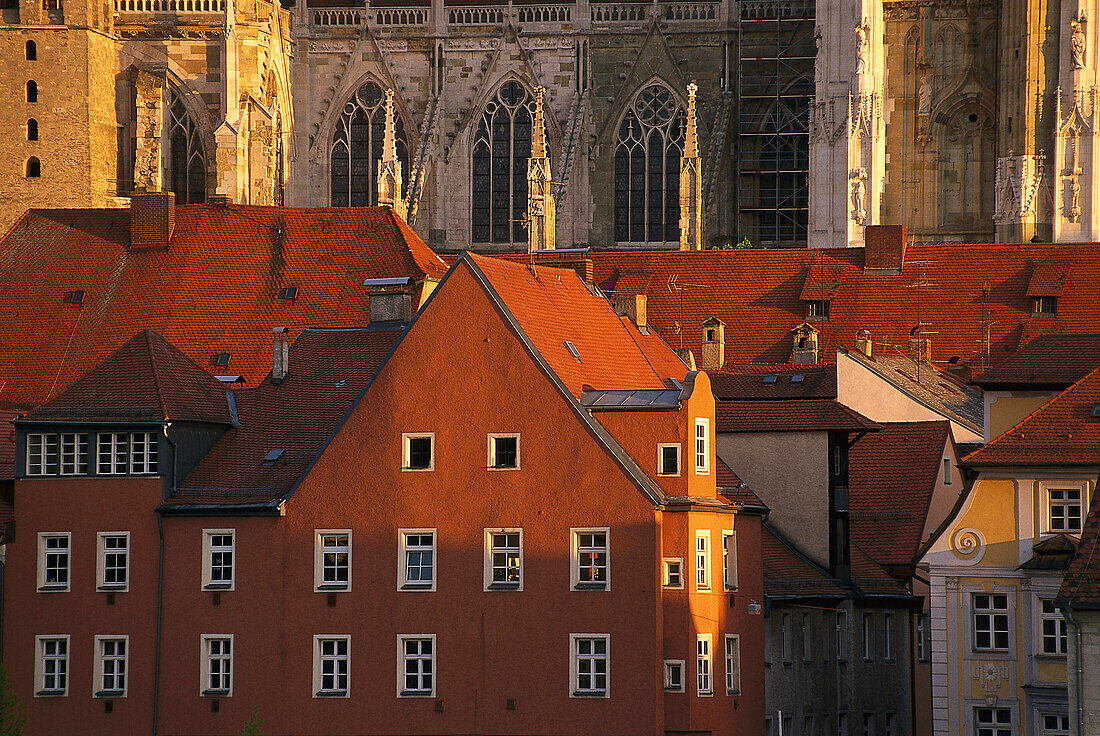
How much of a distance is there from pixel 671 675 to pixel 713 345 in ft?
→ 90.7

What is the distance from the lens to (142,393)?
5781 cm

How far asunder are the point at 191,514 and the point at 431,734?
7098mm

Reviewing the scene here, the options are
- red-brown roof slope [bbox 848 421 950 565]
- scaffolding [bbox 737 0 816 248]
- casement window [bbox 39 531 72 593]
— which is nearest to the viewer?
casement window [bbox 39 531 72 593]

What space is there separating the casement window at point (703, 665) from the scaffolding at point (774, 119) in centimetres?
4518

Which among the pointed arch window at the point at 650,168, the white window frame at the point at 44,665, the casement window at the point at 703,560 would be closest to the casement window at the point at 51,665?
the white window frame at the point at 44,665

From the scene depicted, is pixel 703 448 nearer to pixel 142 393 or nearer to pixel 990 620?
pixel 990 620

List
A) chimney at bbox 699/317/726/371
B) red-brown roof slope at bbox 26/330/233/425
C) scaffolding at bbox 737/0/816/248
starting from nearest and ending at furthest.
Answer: red-brown roof slope at bbox 26/330/233/425
chimney at bbox 699/317/726/371
scaffolding at bbox 737/0/816/248

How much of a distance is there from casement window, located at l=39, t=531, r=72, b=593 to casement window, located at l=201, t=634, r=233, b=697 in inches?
138

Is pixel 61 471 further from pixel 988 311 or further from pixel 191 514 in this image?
pixel 988 311

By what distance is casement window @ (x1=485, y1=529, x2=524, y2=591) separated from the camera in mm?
54469

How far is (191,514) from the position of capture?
2213 inches

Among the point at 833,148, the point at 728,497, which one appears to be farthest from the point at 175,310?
the point at 833,148

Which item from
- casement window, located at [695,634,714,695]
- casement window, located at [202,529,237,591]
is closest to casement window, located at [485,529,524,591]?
casement window, located at [695,634,714,695]

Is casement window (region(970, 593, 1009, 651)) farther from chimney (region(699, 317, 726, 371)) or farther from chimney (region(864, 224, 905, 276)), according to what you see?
chimney (region(864, 224, 905, 276))
